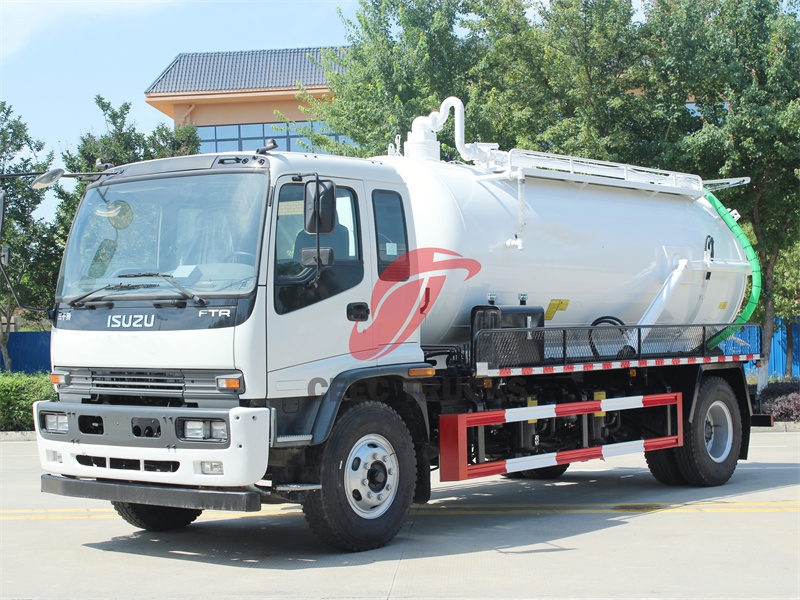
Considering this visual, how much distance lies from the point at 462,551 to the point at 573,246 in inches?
154

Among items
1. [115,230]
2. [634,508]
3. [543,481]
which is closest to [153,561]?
[115,230]

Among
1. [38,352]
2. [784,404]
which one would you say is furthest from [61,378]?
[38,352]

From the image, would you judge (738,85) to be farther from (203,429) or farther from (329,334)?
(203,429)

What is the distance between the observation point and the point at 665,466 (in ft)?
38.7

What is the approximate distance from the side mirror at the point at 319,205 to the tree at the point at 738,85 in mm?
13310

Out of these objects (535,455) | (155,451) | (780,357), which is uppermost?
(155,451)

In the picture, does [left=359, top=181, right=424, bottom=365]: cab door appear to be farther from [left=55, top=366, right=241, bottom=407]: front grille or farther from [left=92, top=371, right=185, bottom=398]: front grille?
[left=92, top=371, right=185, bottom=398]: front grille

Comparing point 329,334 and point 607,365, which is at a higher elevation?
point 329,334

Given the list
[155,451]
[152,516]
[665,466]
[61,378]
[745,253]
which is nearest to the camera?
[155,451]

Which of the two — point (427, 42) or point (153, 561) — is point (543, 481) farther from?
point (427, 42)

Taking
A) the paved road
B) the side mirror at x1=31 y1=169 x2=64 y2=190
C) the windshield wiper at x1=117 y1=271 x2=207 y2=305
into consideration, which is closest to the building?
the paved road

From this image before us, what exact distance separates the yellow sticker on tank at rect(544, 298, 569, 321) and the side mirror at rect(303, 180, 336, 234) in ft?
11.9

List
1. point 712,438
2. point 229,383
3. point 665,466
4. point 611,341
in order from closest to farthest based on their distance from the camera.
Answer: point 229,383 → point 611,341 → point 665,466 → point 712,438

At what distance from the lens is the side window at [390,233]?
844 centimetres
